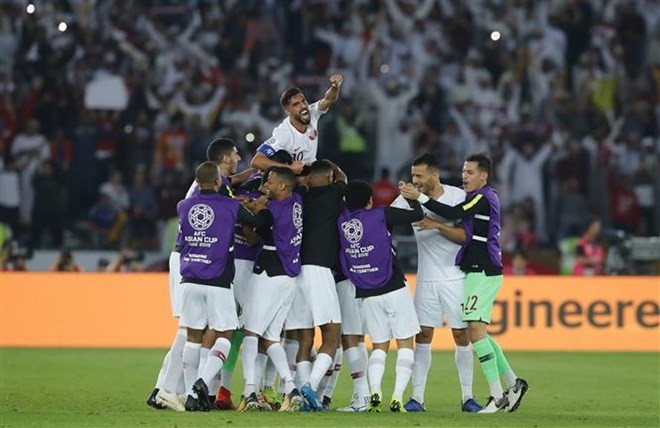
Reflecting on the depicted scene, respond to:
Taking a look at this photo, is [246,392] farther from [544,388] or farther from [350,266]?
[544,388]

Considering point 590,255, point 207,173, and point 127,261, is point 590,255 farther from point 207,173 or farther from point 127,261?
point 207,173

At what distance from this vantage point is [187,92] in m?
24.8

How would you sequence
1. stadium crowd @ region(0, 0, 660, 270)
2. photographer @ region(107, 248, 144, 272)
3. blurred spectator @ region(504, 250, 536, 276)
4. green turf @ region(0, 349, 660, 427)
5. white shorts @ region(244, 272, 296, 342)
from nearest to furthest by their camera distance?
1. green turf @ region(0, 349, 660, 427)
2. white shorts @ region(244, 272, 296, 342)
3. photographer @ region(107, 248, 144, 272)
4. blurred spectator @ region(504, 250, 536, 276)
5. stadium crowd @ region(0, 0, 660, 270)

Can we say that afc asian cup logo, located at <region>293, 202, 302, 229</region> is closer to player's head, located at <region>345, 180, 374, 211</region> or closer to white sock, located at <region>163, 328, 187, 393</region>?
player's head, located at <region>345, 180, 374, 211</region>

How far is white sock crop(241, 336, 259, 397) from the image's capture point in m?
12.5

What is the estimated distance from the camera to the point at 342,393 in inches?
593

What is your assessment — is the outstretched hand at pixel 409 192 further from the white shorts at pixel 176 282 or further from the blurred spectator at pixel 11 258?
the blurred spectator at pixel 11 258

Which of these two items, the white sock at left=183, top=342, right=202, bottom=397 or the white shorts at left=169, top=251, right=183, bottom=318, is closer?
the white sock at left=183, top=342, right=202, bottom=397

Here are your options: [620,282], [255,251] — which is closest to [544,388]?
[255,251]

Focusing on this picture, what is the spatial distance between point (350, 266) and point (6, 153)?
478 inches

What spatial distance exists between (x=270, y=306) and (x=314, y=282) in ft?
1.45

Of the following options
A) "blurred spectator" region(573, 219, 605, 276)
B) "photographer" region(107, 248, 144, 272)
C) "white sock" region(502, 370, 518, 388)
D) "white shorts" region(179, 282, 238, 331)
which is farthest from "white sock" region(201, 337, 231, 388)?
"blurred spectator" region(573, 219, 605, 276)

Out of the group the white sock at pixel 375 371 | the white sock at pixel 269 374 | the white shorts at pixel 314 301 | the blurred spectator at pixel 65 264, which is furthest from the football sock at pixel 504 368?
the blurred spectator at pixel 65 264

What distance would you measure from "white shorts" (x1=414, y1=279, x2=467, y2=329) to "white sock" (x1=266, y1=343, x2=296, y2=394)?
1387mm
